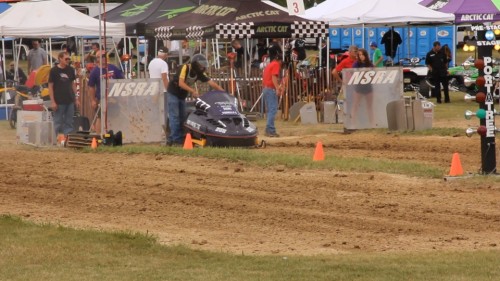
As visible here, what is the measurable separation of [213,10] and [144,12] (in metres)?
4.18

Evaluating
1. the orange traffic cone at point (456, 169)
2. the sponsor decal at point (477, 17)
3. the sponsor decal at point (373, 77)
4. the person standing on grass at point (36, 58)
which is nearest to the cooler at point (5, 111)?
the person standing on grass at point (36, 58)

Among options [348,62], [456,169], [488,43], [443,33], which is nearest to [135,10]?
[348,62]

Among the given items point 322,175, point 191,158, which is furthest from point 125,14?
point 322,175

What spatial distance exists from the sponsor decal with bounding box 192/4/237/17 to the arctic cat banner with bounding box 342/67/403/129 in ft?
17.5

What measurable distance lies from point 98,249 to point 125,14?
22.2 meters

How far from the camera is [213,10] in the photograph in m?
28.7

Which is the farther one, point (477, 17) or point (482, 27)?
point (477, 17)

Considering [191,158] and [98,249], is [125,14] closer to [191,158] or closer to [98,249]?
[191,158]

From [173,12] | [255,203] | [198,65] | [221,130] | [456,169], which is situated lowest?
[255,203]

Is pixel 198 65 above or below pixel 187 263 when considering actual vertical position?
above

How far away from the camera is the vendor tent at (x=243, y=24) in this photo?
27.5 m

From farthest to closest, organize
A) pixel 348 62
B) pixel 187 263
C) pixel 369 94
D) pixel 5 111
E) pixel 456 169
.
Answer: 1. pixel 5 111
2. pixel 348 62
3. pixel 369 94
4. pixel 456 169
5. pixel 187 263

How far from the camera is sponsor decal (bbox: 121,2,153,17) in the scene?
32469mm

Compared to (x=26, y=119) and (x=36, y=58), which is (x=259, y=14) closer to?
(x=26, y=119)
